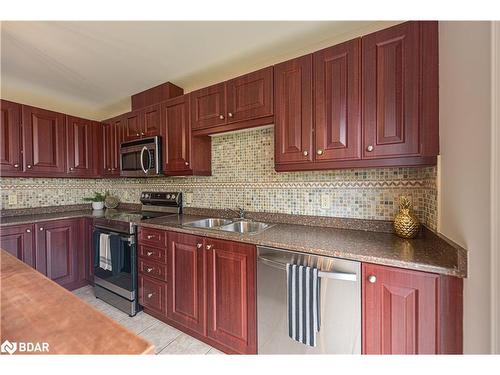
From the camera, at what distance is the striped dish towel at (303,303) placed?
3.75ft

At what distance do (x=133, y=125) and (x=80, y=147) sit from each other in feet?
2.90

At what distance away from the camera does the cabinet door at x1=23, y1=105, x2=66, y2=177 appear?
232 cm

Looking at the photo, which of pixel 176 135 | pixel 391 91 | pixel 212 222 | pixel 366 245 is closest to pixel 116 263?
pixel 212 222

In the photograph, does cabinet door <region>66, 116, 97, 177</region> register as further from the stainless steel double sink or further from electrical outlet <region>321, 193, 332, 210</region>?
electrical outlet <region>321, 193, 332, 210</region>

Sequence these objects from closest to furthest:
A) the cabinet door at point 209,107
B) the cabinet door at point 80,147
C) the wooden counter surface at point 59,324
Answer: the wooden counter surface at point 59,324
the cabinet door at point 209,107
the cabinet door at point 80,147

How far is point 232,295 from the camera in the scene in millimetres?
1447

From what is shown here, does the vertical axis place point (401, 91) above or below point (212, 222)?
above

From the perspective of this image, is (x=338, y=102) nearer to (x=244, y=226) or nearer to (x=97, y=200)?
(x=244, y=226)

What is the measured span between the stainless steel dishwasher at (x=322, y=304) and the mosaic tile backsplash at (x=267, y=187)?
0.62 metres

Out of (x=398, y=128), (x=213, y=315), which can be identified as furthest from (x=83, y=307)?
(x=398, y=128)

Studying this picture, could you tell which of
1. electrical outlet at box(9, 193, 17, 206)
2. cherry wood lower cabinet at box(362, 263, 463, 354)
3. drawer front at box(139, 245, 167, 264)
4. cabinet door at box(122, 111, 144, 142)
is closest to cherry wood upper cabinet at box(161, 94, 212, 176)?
cabinet door at box(122, 111, 144, 142)

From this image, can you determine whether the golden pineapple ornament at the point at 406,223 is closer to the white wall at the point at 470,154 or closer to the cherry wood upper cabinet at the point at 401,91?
the white wall at the point at 470,154

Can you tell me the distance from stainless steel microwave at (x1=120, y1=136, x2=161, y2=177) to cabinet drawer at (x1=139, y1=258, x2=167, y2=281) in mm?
883

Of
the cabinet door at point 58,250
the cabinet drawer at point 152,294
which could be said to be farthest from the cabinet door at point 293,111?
the cabinet door at point 58,250
